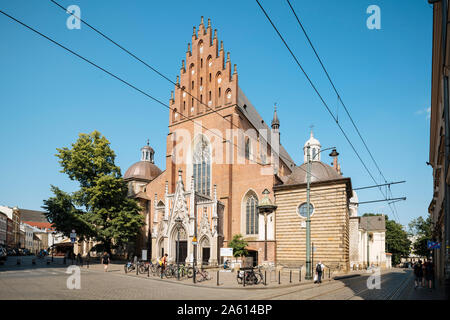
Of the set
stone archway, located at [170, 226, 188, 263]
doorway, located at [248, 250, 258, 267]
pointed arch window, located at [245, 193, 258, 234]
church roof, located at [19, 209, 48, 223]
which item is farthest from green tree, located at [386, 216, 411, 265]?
church roof, located at [19, 209, 48, 223]

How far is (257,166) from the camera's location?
111ft

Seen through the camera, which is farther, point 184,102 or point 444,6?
point 184,102

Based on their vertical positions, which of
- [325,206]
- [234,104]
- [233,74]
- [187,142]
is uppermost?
[233,74]

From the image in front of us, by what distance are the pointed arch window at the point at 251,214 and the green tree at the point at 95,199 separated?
12.0 meters

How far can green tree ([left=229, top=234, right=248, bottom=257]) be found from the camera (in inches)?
1196

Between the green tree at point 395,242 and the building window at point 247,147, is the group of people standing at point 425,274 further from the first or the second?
the green tree at point 395,242

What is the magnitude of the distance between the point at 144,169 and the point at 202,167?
59.0 feet

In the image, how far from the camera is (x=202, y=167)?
3803 centimetres

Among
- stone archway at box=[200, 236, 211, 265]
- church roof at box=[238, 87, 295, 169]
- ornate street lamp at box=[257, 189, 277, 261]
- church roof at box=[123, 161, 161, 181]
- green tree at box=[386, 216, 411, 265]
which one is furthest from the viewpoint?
green tree at box=[386, 216, 411, 265]

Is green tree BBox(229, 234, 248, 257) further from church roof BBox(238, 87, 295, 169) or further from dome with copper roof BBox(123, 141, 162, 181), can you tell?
dome with copper roof BBox(123, 141, 162, 181)

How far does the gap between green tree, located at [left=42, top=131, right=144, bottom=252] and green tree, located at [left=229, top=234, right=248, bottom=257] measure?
11.5 meters

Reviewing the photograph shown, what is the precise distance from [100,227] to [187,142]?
13.5m
